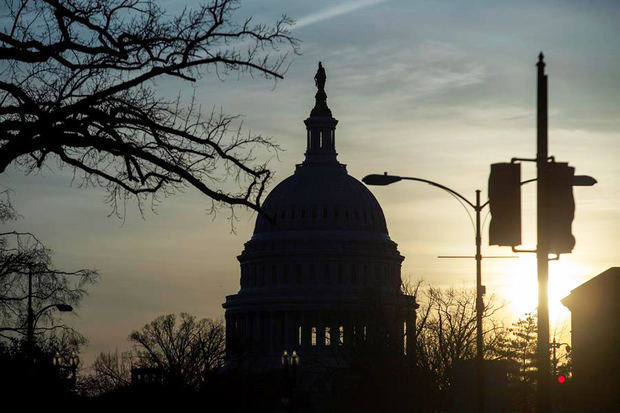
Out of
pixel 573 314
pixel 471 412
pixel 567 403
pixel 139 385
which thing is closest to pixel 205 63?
pixel 471 412

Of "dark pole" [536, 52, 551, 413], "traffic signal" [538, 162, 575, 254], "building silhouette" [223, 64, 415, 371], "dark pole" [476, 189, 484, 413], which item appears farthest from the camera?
"building silhouette" [223, 64, 415, 371]

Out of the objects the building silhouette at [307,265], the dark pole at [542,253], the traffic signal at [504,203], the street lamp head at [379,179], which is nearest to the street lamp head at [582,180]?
the dark pole at [542,253]

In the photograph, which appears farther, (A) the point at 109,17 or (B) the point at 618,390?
(B) the point at 618,390

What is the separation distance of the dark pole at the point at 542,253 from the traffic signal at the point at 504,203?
206mm

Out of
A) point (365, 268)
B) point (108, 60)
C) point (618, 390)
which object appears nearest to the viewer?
point (108, 60)

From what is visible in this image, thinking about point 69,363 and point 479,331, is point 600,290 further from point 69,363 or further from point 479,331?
point 479,331

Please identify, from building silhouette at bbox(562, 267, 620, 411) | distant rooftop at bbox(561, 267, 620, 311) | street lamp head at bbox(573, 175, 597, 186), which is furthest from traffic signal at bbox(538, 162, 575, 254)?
distant rooftop at bbox(561, 267, 620, 311)

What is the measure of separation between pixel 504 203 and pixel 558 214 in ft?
1.60

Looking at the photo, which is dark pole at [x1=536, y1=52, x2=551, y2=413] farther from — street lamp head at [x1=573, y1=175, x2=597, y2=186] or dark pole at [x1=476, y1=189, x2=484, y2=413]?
dark pole at [x1=476, y1=189, x2=484, y2=413]

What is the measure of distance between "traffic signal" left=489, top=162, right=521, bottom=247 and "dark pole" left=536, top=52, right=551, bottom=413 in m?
0.21

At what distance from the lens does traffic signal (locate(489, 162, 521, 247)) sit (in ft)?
47.4

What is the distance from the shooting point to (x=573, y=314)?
95.2 metres

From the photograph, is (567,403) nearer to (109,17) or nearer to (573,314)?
(573,314)

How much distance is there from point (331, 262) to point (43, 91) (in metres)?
175
